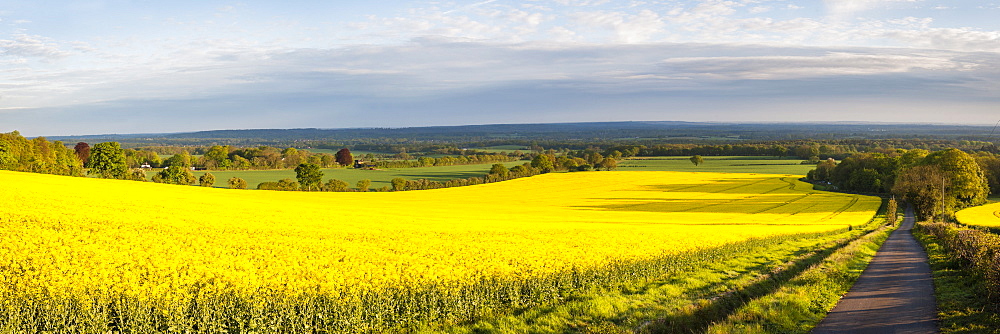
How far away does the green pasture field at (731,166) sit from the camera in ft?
354

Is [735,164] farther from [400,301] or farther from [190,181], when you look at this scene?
[400,301]

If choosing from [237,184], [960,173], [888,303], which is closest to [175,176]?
[237,184]

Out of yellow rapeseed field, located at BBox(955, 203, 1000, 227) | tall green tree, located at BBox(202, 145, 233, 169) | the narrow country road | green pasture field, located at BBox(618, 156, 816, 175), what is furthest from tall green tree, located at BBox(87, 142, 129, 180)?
yellow rapeseed field, located at BBox(955, 203, 1000, 227)

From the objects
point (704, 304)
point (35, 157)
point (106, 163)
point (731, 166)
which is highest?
point (35, 157)

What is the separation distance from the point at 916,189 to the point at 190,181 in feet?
284

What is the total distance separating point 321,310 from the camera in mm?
12312

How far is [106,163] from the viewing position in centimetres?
7288

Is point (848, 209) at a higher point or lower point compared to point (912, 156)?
lower

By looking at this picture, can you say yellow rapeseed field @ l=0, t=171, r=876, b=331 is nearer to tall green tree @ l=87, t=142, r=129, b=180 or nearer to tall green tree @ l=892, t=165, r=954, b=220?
tall green tree @ l=892, t=165, r=954, b=220

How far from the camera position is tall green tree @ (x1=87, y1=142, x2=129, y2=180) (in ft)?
237

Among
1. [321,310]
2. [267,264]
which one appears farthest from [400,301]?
[267,264]

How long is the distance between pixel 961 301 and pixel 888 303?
5.98 feet

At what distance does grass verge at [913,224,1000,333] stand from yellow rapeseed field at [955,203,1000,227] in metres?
31.6

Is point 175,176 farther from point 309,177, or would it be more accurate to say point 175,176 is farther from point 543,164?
point 543,164
